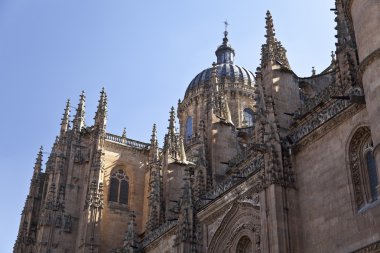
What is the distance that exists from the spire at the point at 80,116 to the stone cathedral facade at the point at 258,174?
85 millimetres

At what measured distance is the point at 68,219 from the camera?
37406 millimetres

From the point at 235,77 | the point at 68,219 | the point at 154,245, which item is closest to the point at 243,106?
the point at 235,77

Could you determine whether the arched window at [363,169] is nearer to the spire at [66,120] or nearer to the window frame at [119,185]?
the window frame at [119,185]

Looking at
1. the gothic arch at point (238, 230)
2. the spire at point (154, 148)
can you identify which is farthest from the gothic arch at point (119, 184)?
the gothic arch at point (238, 230)

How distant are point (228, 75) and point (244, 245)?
29262mm

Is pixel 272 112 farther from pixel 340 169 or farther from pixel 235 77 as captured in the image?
pixel 235 77

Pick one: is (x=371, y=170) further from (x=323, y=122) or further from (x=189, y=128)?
(x=189, y=128)

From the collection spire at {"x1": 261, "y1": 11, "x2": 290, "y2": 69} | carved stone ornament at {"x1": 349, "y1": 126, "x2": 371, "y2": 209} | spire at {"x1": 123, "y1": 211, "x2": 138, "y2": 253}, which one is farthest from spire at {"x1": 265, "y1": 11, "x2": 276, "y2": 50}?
spire at {"x1": 123, "y1": 211, "x2": 138, "y2": 253}

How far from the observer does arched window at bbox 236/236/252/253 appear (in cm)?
2224

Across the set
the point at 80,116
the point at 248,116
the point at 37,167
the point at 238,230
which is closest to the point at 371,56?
the point at 238,230

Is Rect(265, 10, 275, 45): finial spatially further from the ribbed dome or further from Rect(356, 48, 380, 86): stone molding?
the ribbed dome

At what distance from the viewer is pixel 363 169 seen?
1759 cm

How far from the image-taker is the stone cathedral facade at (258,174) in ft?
56.9

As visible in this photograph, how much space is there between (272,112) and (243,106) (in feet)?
88.7
